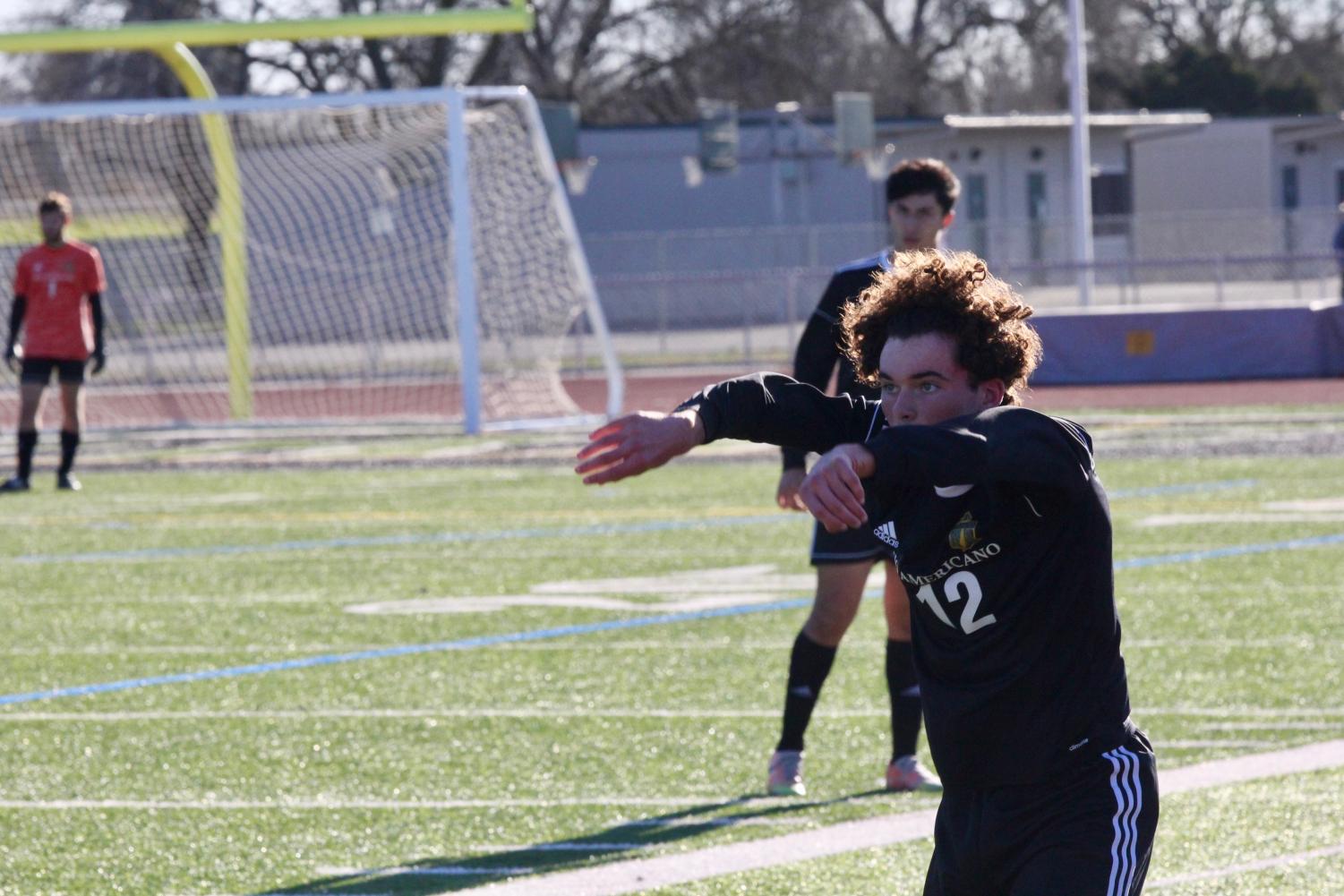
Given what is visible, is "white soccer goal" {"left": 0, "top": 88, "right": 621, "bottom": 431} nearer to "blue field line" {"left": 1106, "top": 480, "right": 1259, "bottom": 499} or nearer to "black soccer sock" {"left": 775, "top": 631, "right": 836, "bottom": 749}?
"blue field line" {"left": 1106, "top": 480, "right": 1259, "bottom": 499}

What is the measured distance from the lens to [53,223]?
48.6ft

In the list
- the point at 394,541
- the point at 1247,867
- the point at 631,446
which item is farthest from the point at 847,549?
the point at 394,541

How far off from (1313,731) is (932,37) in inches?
2139

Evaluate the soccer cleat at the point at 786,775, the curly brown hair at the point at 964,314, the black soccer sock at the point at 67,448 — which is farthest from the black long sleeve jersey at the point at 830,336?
the black soccer sock at the point at 67,448

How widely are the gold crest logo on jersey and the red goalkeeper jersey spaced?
12984 mm

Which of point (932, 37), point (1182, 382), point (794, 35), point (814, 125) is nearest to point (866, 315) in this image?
point (1182, 382)

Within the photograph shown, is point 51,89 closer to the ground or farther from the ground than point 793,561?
farther from the ground

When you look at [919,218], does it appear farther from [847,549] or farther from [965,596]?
[965,596]

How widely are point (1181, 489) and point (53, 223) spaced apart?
8701 mm

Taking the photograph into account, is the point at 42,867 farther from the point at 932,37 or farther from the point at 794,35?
the point at 932,37

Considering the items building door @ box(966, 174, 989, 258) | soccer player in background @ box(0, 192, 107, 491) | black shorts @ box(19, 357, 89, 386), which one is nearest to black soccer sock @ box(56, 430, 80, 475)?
soccer player in background @ box(0, 192, 107, 491)

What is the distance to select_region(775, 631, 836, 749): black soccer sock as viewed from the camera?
6207 millimetres

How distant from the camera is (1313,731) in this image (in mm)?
6750

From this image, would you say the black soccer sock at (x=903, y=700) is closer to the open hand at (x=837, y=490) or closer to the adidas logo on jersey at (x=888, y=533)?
the adidas logo on jersey at (x=888, y=533)
